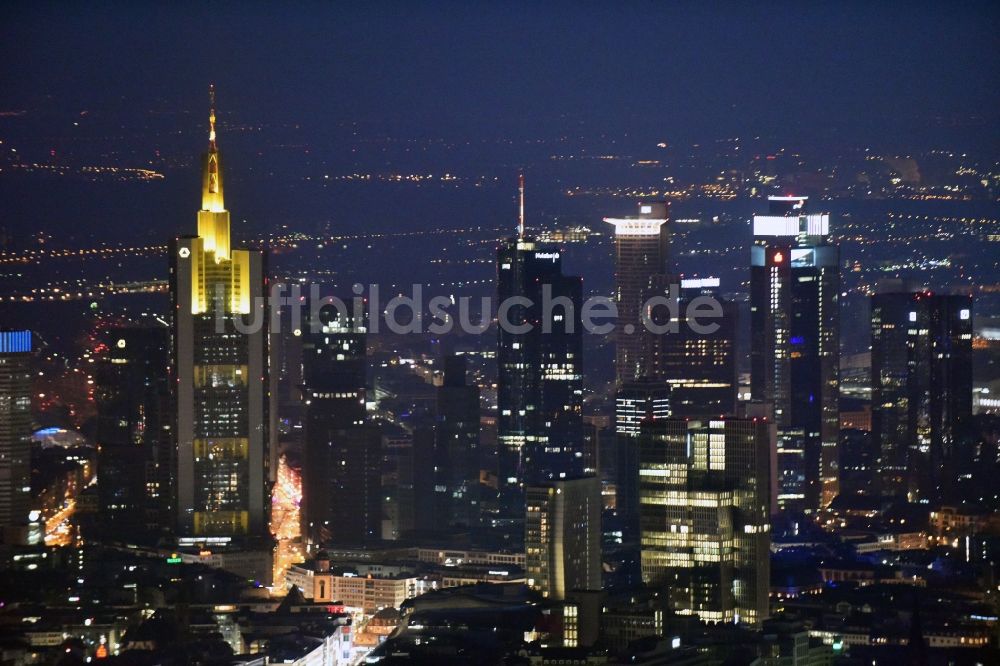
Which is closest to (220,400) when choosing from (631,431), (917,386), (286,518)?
(286,518)

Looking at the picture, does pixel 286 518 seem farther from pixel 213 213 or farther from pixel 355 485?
pixel 213 213

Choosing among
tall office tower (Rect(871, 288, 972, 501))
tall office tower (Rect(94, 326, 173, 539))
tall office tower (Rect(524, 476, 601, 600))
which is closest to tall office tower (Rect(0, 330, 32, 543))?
tall office tower (Rect(94, 326, 173, 539))

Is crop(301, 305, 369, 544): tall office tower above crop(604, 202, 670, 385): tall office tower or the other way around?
the other way around

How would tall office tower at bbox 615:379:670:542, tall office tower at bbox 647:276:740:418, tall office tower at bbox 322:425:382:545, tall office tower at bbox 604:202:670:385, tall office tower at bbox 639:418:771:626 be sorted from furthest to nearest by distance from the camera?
tall office tower at bbox 647:276:740:418
tall office tower at bbox 604:202:670:385
tall office tower at bbox 322:425:382:545
tall office tower at bbox 615:379:670:542
tall office tower at bbox 639:418:771:626

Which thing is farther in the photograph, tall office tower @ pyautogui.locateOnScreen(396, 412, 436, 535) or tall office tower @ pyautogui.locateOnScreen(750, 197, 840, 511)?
tall office tower @ pyautogui.locateOnScreen(750, 197, 840, 511)

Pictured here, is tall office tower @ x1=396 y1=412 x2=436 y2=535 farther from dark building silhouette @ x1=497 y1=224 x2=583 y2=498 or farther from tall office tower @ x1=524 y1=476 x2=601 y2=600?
tall office tower @ x1=524 y1=476 x2=601 y2=600

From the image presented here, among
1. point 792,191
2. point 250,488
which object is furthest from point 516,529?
point 792,191

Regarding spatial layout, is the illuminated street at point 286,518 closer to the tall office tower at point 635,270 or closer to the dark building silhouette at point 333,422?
the dark building silhouette at point 333,422
